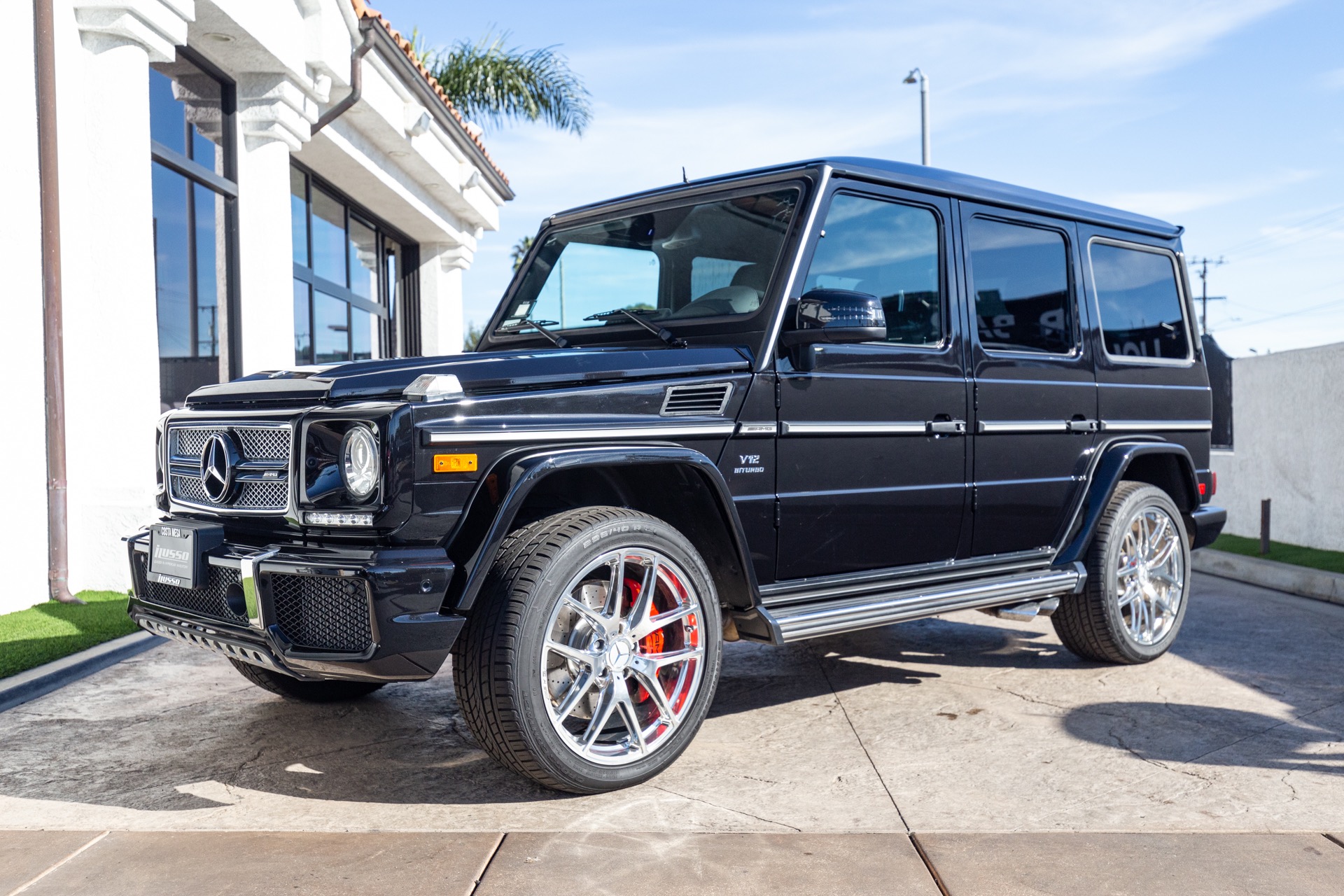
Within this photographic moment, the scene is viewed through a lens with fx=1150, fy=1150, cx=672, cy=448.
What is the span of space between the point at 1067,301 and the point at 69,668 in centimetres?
488

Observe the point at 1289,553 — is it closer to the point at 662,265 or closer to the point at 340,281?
the point at 662,265

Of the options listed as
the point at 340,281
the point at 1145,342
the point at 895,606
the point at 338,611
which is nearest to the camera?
the point at 338,611

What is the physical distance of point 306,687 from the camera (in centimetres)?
469

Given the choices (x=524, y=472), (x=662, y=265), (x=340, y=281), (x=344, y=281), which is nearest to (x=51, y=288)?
(x=662, y=265)

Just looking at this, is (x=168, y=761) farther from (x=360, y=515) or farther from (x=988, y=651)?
(x=988, y=651)

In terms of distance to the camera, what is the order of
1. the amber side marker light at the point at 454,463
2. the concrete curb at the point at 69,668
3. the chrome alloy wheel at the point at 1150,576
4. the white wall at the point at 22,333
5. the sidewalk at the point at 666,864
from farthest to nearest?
the white wall at the point at 22,333 < the chrome alloy wheel at the point at 1150,576 < the concrete curb at the point at 69,668 < the amber side marker light at the point at 454,463 < the sidewalk at the point at 666,864

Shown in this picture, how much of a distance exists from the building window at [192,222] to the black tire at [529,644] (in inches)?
249

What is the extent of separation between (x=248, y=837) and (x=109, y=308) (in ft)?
16.4

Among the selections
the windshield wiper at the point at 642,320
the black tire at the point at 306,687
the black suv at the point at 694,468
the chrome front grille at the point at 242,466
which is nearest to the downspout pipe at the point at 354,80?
the black suv at the point at 694,468

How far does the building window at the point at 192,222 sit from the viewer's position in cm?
887

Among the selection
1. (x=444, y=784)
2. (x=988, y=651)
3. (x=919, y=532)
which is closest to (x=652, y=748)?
(x=444, y=784)

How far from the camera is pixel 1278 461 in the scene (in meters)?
10.6

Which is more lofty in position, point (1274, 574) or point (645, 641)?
point (645, 641)

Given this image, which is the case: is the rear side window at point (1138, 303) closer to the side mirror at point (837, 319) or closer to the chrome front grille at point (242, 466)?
the side mirror at point (837, 319)
